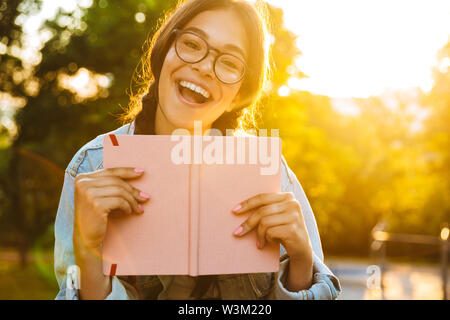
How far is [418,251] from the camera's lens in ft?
52.5

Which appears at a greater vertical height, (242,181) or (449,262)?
(449,262)

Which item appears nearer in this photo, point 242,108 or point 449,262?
point 242,108

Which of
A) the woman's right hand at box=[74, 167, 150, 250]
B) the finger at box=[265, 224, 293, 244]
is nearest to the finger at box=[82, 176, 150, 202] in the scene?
the woman's right hand at box=[74, 167, 150, 250]

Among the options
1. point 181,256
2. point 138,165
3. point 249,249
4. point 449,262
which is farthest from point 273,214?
point 449,262

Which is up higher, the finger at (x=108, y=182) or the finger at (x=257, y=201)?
the finger at (x=108, y=182)

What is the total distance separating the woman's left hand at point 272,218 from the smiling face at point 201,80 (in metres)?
0.45

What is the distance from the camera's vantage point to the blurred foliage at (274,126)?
23.5ft

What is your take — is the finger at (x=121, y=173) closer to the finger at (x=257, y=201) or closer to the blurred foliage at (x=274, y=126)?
the finger at (x=257, y=201)

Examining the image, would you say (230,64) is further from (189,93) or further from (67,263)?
(67,263)

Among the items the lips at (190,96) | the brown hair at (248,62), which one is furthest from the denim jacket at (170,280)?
the lips at (190,96)

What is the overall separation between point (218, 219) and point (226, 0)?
0.84 metres

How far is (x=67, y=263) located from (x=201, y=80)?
28.7 inches

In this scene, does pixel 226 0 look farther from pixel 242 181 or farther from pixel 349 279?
pixel 349 279

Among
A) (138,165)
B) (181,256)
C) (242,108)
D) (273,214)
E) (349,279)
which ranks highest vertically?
(349,279)
